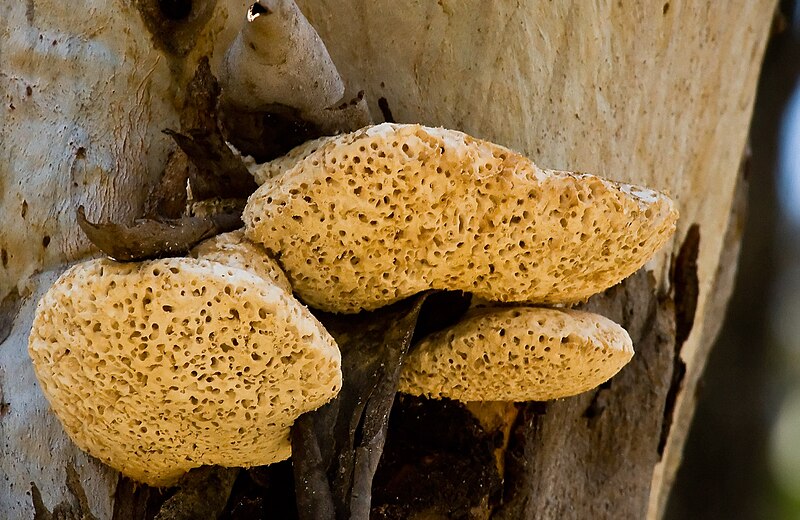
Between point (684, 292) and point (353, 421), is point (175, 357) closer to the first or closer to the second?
point (353, 421)

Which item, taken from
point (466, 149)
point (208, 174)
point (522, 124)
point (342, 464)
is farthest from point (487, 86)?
point (342, 464)

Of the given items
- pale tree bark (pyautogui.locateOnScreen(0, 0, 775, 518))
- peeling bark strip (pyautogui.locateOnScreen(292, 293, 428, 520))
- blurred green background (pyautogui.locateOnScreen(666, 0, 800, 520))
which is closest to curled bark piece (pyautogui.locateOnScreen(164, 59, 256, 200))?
pale tree bark (pyautogui.locateOnScreen(0, 0, 775, 518))

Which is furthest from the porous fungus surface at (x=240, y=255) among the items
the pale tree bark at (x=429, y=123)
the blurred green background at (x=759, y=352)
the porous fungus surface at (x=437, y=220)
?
the blurred green background at (x=759, y=352)

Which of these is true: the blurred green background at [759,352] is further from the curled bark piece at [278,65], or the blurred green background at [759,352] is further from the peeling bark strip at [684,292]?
the curled bark piece at [278,65]

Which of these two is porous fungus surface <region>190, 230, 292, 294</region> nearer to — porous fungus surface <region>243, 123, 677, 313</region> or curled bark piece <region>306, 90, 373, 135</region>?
porous fungus surface <region>243, 123, 677, 313</region>

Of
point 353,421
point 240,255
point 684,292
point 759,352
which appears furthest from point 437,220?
point 759,352

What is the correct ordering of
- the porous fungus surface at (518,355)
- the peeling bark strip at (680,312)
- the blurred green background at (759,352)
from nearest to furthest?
the porous fungus surface at (518,355) → the peeling bark strip at (680,312) → the blurred green background at (759,352)
